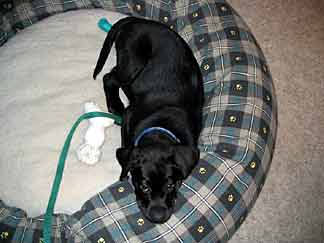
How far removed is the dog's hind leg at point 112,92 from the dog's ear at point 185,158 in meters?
0.63

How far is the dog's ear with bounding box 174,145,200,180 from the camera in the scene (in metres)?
1.49

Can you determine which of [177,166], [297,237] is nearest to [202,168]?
[177,166]

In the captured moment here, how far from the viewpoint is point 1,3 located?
2.27 meters

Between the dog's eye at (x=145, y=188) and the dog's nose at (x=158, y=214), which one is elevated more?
the dog's eye at (x=145, y=188)

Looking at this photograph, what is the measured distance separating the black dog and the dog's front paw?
Answer: 15 cm

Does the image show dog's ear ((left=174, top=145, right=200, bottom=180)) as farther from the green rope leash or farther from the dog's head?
the green rope leash

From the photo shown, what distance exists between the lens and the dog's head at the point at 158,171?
1477 millimetres

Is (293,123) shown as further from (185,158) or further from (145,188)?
(145,188)

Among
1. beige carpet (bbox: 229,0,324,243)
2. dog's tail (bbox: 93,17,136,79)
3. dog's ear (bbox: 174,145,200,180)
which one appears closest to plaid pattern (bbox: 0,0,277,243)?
dog's ear (bbox: 174,145,200,180)

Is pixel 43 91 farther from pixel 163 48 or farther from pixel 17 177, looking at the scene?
pixel 163 48

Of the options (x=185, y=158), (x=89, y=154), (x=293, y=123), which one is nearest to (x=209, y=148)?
(x=185, y=158)

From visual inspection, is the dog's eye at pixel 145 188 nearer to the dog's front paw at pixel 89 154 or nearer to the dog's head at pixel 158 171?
the dog's head at pixel 158 171

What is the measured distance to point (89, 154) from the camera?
6.04 feet

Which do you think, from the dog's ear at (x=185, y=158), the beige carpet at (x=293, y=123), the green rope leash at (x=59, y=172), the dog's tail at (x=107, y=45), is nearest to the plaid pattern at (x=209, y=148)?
the green rope leash at (x=59, y=172)
